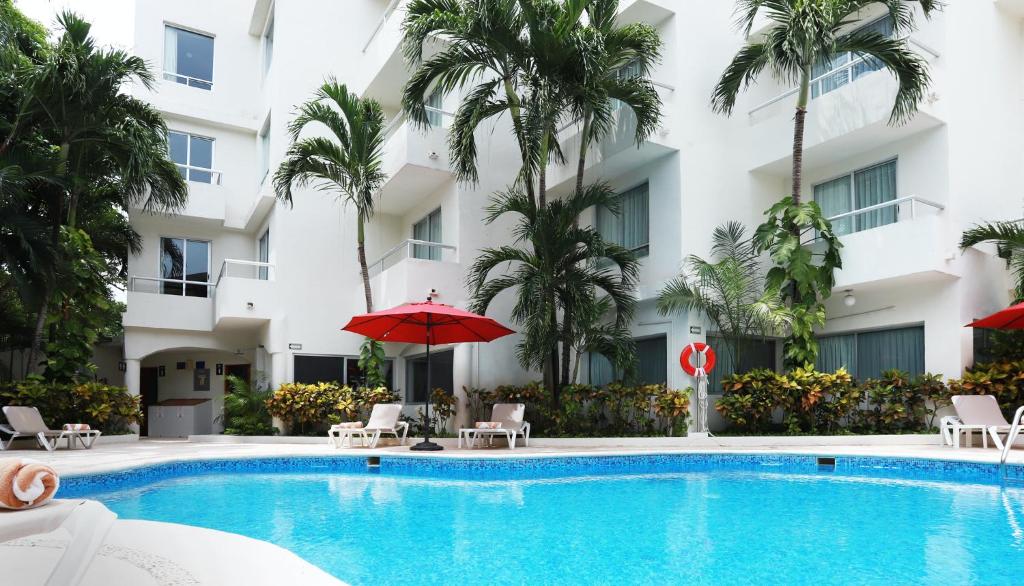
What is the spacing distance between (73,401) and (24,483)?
1193 cm

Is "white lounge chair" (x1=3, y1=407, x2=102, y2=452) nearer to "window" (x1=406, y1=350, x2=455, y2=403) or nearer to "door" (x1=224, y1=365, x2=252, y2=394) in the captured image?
"window" (x1=406, y1=350, x2=455, y2=403)

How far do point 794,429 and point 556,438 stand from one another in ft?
13.3

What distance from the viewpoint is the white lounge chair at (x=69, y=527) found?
272 cm

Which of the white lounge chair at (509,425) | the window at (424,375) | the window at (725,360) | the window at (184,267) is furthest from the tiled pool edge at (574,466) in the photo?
the window at (184,267)

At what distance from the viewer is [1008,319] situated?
10.6 meters

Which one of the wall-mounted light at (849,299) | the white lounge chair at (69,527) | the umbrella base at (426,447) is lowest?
the umbrella base at (426,447)

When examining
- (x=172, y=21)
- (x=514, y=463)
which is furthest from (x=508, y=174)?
(x=172, y=21)

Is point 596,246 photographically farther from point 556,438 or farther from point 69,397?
point 69,397

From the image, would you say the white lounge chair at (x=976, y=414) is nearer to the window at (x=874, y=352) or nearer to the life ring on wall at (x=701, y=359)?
the window at (x=874, y=352)

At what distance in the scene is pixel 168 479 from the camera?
9.66 metres

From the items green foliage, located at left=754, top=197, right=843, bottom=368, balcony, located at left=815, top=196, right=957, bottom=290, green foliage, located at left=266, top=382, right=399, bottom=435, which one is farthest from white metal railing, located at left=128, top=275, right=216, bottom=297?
balcony, located at left=815, top=196, right=957, bottom=290

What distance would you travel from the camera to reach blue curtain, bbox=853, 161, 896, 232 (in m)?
13.1

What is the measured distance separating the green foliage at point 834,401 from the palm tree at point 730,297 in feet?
3.00

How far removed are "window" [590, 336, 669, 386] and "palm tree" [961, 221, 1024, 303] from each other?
5.35m
